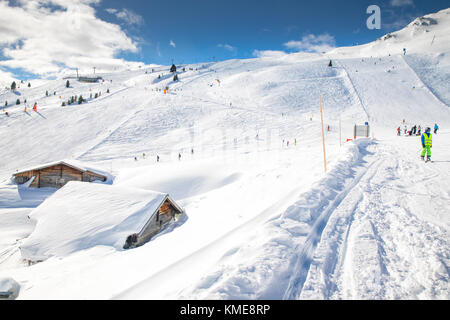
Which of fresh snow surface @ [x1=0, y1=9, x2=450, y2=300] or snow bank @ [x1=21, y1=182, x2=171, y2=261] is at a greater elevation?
fresh snow surface @ [x1=0, y1=9, x2=450, y2=300]

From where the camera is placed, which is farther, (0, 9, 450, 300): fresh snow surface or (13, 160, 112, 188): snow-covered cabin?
(13, 160, 112, 188): snow-covered cabin

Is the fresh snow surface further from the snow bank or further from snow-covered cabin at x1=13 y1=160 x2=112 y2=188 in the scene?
snow-covered cabin at x1=13 y1=160 x2=112 y2=188

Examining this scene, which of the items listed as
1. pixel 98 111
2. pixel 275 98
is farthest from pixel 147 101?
pixel 275 98

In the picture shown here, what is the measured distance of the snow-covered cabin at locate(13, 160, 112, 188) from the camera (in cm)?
1830

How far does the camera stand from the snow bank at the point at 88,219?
24.9ft

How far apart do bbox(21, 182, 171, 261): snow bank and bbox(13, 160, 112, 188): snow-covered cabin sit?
8.28 m

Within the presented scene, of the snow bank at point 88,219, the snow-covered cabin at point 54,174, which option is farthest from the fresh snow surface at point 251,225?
the snow-covered cabin at point 54,174

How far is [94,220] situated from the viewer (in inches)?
333

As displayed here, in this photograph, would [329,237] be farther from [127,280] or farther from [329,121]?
[329,121]

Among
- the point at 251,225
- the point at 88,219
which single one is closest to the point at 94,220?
the point at 88,219

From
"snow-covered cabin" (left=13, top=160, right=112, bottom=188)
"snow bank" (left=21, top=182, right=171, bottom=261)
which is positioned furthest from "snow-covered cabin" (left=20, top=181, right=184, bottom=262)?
"snow-covered cabin" (left=13, top=160, right=112, bottom=188)

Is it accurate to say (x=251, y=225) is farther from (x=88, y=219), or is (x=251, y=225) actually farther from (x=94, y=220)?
(x=88, y=219)

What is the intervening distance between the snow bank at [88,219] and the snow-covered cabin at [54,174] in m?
8.28

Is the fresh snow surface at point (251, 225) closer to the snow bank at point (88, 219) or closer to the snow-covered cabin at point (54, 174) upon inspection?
the snow bank at point (88, 219)
